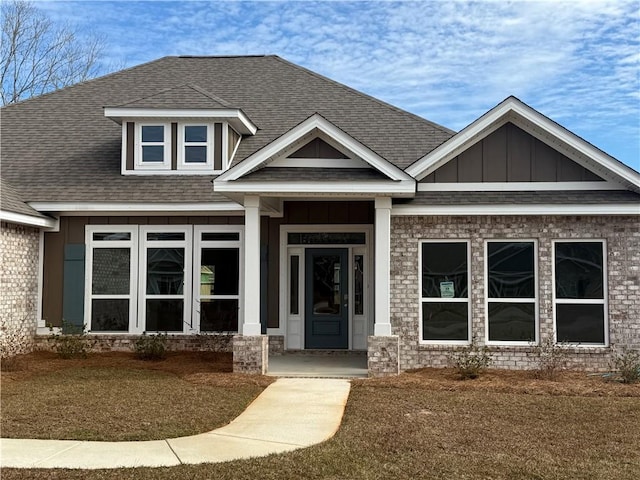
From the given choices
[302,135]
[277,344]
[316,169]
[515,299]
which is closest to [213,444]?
[316,169]

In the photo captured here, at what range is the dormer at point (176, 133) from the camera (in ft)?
51.6

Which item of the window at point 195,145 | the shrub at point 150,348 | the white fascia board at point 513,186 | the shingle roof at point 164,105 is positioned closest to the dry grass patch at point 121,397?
the shrub at point 150,348

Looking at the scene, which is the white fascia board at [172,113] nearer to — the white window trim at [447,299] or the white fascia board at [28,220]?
the white fascia board at [28,220]

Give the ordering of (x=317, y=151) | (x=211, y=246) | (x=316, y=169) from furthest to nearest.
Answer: (x=211, y=246), (x=317, y=151), (x=316, y=169)

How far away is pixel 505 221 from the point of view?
13.0 metres

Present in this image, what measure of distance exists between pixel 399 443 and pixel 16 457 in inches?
153

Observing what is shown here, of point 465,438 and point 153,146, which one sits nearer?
point 465,438

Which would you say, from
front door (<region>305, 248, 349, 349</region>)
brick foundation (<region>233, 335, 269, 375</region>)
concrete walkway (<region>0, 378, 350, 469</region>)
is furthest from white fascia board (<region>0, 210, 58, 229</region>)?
concrete walkway (<region>0, 378, 350, 469</region>)

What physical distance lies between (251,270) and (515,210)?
192 inches

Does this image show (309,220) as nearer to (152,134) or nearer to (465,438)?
Answer: (152,134)

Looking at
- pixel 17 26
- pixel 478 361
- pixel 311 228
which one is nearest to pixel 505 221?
pixel 478 361

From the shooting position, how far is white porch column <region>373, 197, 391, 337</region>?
12.3m

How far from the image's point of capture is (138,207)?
14.8 metres

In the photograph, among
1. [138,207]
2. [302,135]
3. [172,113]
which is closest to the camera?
[302,135]
